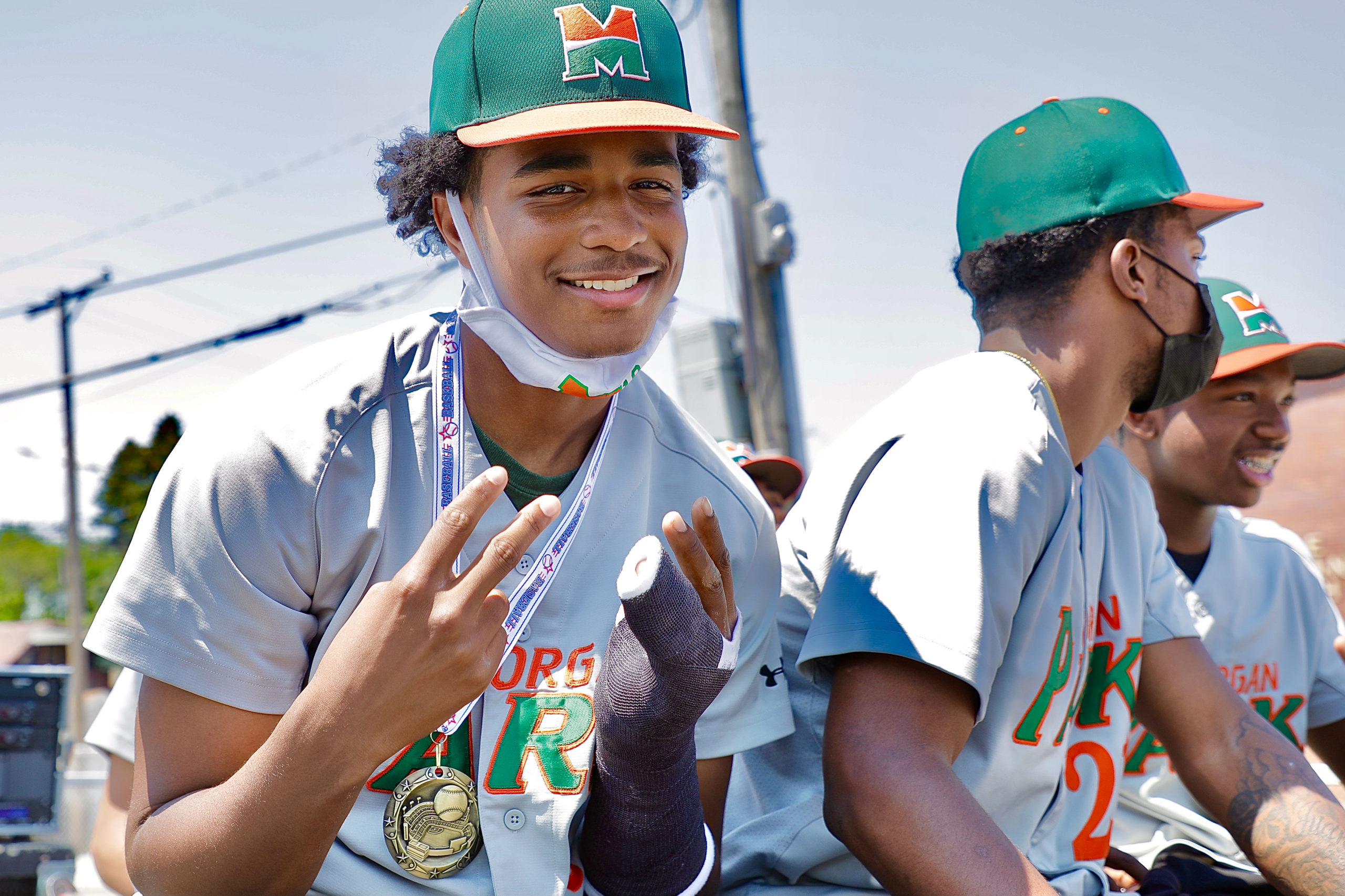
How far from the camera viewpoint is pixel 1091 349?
2.35 meters

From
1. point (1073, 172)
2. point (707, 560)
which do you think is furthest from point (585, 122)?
point (1073, 172)

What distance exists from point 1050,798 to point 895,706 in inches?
25.7

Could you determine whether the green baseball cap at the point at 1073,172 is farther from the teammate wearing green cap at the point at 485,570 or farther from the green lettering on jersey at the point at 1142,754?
the green lettering on jersey at the point at 1142,754

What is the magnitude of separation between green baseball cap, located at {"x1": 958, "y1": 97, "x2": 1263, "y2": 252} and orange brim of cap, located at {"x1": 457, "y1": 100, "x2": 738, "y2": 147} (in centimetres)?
97

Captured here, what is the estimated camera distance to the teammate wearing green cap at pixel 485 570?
1472 millimetres

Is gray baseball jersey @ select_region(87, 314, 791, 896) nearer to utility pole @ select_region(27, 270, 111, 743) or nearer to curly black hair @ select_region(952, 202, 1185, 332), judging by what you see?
curly black hair @ select_region(952, 202, 1185, 332)

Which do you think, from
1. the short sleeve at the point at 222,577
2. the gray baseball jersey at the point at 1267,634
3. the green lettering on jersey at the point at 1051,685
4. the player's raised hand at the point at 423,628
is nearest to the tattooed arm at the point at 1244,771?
the gray baseball jersey at the point at 1267,634

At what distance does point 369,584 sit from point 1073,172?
1849 millimetres

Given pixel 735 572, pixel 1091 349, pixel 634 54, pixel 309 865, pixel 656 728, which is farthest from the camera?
pixel 1091 349

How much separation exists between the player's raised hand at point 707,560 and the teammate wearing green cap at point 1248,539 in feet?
7.93

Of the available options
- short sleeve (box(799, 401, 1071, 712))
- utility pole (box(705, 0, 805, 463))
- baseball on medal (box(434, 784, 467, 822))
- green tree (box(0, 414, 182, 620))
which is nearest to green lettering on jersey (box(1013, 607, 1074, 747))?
short sleeve (box(799, 401, 1071, 712))

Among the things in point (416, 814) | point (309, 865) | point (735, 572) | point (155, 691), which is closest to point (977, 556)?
point (735, 572)

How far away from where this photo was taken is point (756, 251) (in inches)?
277

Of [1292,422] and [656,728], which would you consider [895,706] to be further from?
[1292,422]
